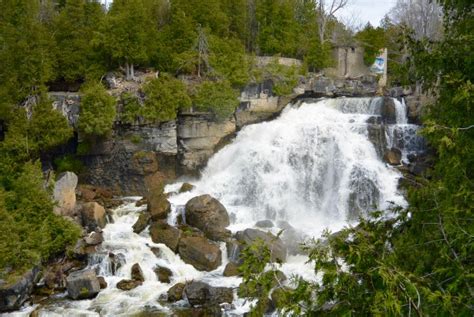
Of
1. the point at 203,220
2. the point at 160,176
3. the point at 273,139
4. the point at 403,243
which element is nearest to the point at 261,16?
the point at 273,139

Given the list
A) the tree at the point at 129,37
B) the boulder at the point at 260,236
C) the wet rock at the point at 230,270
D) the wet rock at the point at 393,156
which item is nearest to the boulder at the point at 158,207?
the boulder at the point at 260,236

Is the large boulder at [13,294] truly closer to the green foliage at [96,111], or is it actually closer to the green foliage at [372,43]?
the green foliage at [96,111]

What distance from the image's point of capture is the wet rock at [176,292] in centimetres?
1416

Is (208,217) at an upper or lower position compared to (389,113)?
lower

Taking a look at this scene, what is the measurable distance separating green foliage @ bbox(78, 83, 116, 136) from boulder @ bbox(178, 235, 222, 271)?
748cm

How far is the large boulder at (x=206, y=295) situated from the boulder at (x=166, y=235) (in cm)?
303

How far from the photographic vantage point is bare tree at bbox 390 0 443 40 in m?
29.9

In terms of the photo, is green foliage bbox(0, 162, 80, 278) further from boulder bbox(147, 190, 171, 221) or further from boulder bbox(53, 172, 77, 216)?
boulder bbox(147, 190, 171, 221)

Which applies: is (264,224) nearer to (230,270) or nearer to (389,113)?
(230,270)

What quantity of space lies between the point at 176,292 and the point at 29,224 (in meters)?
5.81

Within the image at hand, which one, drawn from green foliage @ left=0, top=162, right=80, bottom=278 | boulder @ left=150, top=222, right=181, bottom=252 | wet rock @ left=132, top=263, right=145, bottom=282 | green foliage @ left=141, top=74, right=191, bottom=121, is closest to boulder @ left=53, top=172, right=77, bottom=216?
green foliage @ left=0, top=162, right=80, bottom=278

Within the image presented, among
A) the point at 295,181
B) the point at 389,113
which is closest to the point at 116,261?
the point at 295,181

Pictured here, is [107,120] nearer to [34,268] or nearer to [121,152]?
[121,152]

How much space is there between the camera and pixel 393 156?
21.4m
